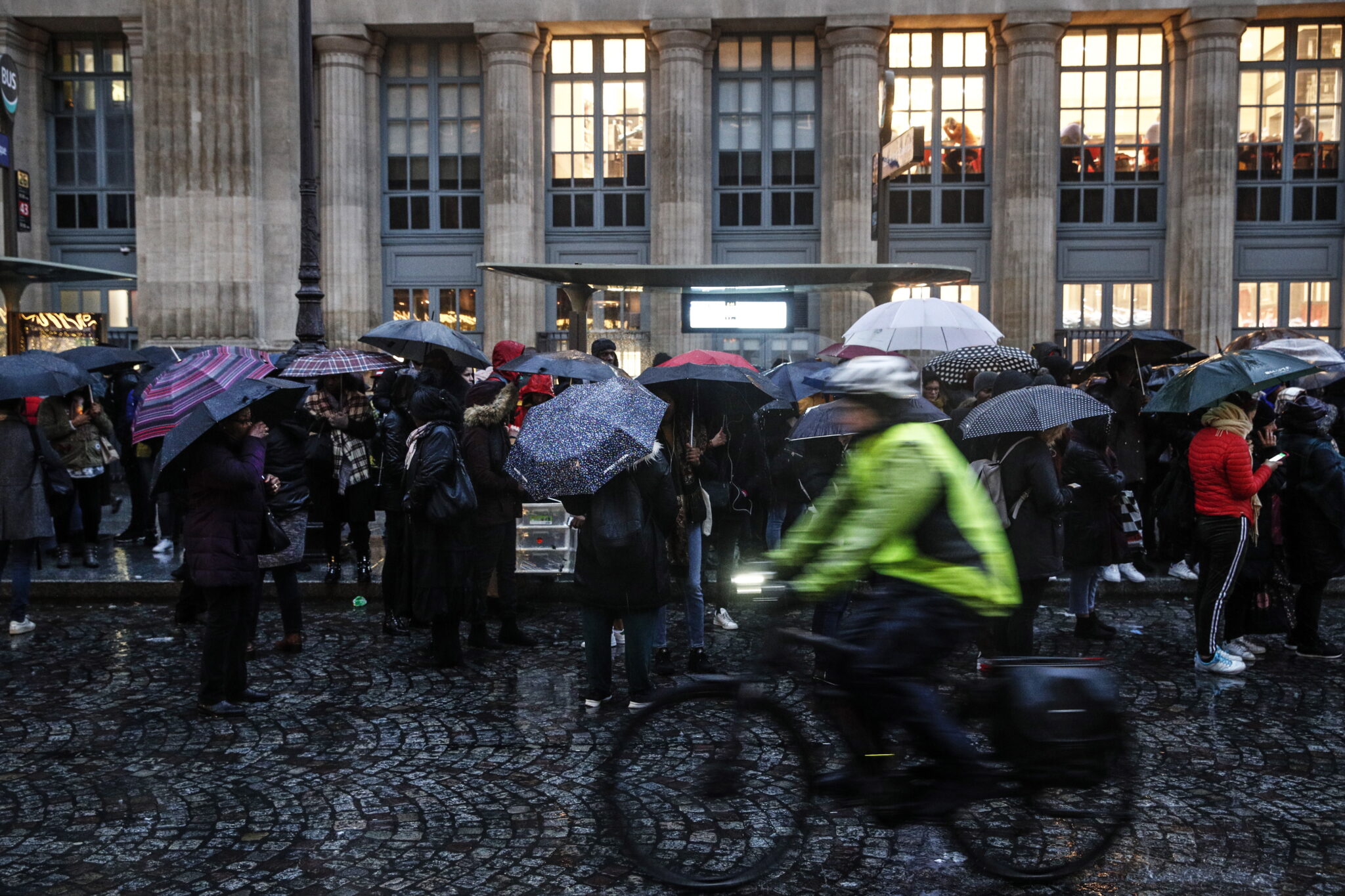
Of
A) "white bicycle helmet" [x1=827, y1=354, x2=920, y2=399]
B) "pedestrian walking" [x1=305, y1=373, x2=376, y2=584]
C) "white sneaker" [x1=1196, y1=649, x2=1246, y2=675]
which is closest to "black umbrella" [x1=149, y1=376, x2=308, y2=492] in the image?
"pedestrian walking" [x1=305, y1=373, x2=376, y2=584]

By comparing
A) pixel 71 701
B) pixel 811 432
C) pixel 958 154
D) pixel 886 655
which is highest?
pixel 958 154

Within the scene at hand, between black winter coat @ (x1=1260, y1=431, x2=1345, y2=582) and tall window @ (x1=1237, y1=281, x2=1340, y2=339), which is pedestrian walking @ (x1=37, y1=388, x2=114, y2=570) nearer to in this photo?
black winter coat @ (x1=1260, y1=431, x2=1345, y2=582)

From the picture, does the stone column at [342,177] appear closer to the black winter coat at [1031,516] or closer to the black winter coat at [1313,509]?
the black winter coat at [1031,516]

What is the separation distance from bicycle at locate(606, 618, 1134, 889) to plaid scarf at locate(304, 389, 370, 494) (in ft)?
20.1

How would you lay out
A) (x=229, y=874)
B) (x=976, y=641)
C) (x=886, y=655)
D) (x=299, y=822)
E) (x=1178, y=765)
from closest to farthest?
(x=886, y=655) → (x=229, y=874) → (x=299, y=822) → (x=1178, y=765) → (x=976, y=641)

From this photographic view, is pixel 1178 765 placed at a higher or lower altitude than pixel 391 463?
lower

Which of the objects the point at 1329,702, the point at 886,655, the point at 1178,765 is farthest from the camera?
the point at 1329,702

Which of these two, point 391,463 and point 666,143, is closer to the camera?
point 391,463

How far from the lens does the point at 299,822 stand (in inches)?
197

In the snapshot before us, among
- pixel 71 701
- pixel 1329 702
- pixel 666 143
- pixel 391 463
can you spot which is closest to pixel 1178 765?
pixel 1329 702

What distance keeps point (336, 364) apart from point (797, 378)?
12.9 ft

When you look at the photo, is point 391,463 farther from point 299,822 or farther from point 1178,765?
point 1178,765

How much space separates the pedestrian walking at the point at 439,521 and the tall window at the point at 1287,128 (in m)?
22.6

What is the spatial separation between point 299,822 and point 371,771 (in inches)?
26.6
